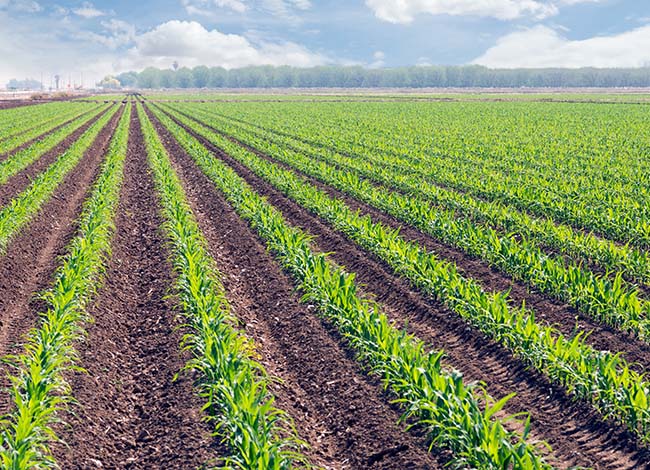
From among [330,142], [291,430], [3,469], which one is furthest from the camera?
[330,142]

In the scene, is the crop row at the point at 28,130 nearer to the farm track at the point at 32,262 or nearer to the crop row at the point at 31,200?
the crop row at the point at 31,200

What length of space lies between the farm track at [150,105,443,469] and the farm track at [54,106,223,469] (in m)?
0.97

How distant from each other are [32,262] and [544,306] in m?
8.83

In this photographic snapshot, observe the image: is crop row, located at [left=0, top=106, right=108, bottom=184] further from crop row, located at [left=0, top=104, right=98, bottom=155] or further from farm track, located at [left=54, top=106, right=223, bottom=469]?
farm track, located at [left=54, top=106, right=223, bottom=469]

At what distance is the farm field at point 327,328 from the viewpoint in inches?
216

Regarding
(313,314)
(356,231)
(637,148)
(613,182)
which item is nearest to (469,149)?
(637,148)

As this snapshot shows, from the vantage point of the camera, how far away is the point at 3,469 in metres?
4.59

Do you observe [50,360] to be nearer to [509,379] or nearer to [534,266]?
[509,379]

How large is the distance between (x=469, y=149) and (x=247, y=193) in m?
13.5

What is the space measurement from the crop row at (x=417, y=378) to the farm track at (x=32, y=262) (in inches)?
149

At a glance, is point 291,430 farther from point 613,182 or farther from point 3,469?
point 613,182

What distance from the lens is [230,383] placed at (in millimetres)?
5863

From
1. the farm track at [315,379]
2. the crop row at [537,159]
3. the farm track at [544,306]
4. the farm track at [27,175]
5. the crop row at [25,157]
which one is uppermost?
the crop row at [25,157]

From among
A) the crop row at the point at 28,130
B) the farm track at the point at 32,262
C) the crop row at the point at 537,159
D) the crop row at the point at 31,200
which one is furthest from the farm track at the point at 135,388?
the crop row at the point at 28,130
